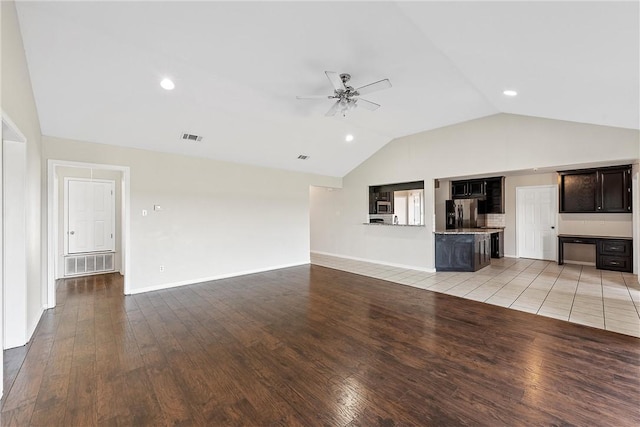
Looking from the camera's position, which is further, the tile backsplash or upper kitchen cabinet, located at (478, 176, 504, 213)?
the tile backsplash

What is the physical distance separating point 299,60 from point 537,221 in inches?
303

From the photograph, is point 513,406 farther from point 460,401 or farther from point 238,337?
point 238,337

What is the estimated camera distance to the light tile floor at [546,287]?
354 cm

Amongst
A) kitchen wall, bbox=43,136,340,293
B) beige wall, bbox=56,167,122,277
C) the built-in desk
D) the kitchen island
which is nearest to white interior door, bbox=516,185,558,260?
the built-in desk

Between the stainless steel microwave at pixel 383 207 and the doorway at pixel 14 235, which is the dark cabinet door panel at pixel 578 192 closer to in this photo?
the stainless steel microwave at pixel 383 207

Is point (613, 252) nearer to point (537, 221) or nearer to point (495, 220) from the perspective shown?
point (537, 221)

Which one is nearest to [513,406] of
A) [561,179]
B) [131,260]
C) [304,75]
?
[304,75]

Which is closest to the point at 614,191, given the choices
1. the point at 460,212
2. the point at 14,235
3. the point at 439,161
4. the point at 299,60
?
the point at 460,212

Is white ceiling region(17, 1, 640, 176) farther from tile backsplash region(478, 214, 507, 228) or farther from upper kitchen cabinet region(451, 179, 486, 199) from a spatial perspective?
tile backsplash region(478, 214, 507, 228)

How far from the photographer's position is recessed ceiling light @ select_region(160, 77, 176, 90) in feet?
11.3

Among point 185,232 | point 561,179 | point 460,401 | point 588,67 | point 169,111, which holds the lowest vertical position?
point 460,401

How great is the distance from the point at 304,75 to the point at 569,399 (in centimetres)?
391

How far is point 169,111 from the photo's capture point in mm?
4059

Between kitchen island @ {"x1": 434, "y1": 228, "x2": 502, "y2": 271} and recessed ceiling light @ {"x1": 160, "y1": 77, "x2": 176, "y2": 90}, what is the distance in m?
5.59
